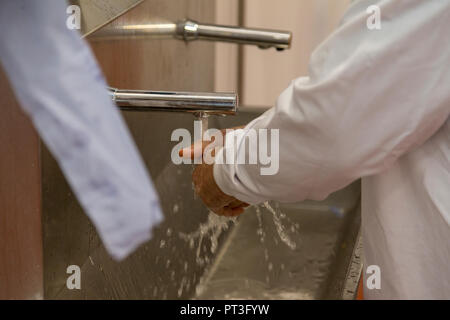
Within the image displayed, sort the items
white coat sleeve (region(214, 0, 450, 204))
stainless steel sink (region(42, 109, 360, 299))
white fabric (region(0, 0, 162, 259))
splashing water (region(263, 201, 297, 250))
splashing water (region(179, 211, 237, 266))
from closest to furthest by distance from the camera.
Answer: white fabric (region(0, 0, 162, 259))
white coat sleeve (region(214, 0, 450, 204))
stainless steel sink (region(42, 109, 360, 299))
splashing water (region(179, 211, 237, 266))
splashing water (region(263, 201, 297, 250))

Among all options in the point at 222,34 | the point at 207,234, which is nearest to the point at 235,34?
the point at 222,34

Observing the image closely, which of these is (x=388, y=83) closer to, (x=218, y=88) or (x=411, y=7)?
(x=411, y=7)

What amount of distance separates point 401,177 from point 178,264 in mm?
444

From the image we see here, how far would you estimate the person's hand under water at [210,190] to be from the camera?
0.64 meters

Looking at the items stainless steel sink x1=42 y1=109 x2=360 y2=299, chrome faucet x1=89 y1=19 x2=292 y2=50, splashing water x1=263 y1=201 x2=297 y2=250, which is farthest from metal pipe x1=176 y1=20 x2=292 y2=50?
splashing water x1=263 y1=201 x2=297 y2=250

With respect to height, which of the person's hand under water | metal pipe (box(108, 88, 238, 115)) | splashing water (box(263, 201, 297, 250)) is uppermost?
metal pipe (box(108, 88, 238, 115))

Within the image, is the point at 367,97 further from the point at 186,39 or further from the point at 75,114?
the point at 186,39

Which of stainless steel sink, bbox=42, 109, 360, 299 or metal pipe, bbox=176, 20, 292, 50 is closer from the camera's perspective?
stainless steel sink, bbox=42, 109, 360, 299

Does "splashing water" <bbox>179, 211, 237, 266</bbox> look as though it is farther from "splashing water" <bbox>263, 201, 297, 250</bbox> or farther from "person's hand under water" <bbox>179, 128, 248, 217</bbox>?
"person's hand under water" <bbox>179, 128, 248, 217</bbox>

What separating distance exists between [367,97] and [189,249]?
551mm

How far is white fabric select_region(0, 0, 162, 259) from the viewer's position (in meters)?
Result: 0.22

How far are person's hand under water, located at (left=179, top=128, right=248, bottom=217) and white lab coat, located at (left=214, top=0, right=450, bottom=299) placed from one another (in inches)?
1.1

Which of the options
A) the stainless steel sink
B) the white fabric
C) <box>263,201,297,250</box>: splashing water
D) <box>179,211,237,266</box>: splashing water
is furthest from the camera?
<box>263,201,297,250</box>: splashing water

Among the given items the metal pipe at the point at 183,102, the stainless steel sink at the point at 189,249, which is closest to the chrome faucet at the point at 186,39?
the metal pipe at the point at 183,102
